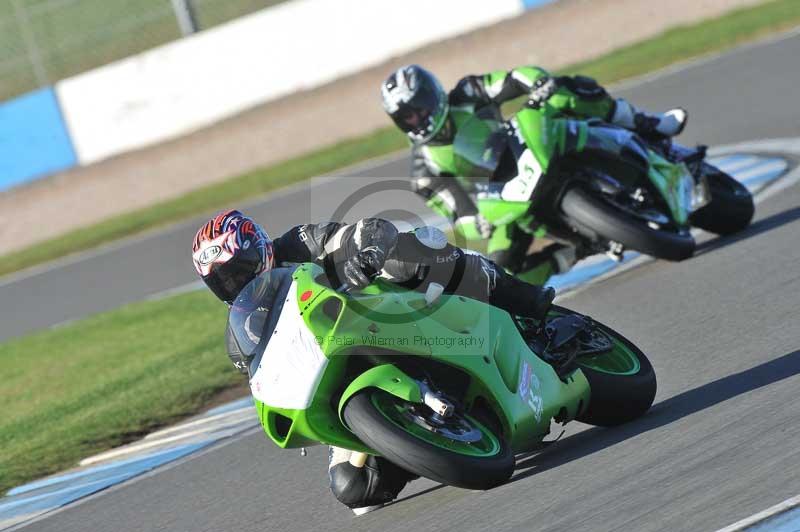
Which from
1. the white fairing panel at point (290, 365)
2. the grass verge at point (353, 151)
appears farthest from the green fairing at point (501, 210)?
the grass verge at point (353, 151)


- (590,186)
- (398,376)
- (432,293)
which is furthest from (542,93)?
(398,376)

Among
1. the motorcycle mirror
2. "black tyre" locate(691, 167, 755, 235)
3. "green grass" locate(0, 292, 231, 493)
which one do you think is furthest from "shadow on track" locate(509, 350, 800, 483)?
"green grass" locate(0, 292, 231, 493)

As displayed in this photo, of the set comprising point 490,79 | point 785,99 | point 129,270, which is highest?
point 490,79

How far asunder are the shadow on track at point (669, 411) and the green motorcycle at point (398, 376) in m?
0.16

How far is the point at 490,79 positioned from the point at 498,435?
176 inches

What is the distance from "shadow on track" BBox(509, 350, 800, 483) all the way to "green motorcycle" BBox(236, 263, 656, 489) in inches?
6.2

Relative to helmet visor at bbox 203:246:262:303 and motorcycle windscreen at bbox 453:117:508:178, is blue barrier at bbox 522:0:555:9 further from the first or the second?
helmet visor at bbox 203:246:262:303

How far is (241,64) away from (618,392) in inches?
572

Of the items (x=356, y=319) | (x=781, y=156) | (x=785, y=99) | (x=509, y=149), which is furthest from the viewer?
(x=785, y=99)

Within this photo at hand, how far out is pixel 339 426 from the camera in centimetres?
476

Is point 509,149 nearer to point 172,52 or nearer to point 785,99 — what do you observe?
point 785,99

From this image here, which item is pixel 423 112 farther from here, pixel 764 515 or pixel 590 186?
pixel 764 515

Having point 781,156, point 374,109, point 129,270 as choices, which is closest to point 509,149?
point 781,156

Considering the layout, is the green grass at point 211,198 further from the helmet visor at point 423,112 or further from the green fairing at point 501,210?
the green fairing at point 501,210
